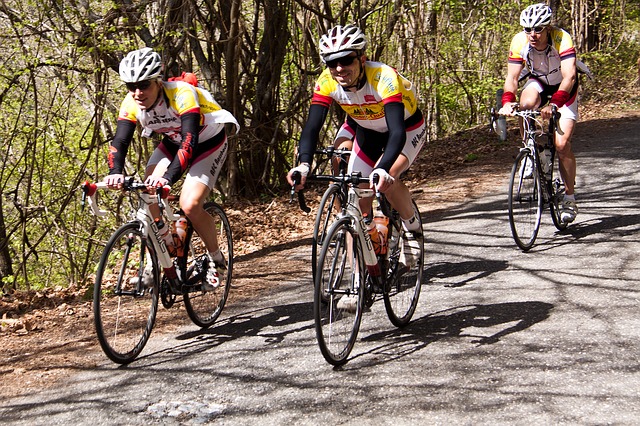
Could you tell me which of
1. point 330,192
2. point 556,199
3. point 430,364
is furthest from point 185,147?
point 556,199

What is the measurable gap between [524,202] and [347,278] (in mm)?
3573

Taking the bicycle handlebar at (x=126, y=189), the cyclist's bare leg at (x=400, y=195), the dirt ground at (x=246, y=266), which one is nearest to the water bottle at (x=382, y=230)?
the cyclist's bare leg at (x=400, y=195)

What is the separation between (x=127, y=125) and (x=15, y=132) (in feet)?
21.7

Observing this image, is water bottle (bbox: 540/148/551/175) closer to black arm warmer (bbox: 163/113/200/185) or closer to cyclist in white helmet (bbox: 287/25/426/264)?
cyclist in white helmet (bbox: 287/25/426/264)

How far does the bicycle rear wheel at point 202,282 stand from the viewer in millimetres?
6465

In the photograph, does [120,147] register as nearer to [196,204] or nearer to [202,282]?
[196,204]


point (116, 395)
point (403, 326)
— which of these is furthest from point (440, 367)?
point (116, 395)

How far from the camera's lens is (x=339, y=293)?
17.2ft

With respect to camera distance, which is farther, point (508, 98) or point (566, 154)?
point (566, 154)

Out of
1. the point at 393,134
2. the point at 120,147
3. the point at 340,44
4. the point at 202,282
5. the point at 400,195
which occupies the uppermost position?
the point at 340,44

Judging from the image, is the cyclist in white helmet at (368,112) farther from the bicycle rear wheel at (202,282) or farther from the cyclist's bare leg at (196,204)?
the bicycle rear wheel at (202,282)

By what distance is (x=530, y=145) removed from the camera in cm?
816

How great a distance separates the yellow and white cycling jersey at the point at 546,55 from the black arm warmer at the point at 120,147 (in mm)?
4133

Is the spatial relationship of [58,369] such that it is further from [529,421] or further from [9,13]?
[9,13]
